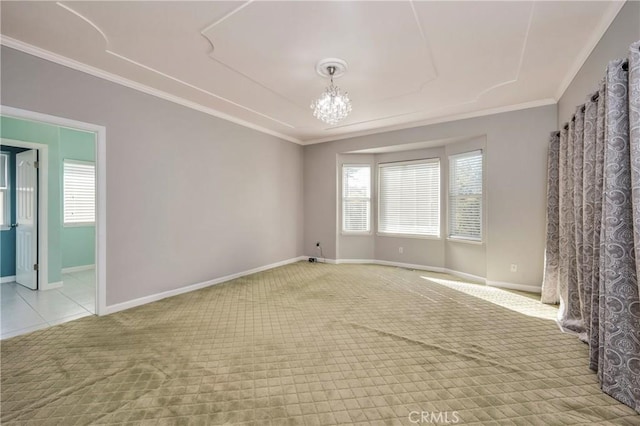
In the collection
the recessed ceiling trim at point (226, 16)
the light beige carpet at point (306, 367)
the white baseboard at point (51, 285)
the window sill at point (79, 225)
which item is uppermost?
the recessed ceiling trim at point (226, 16)

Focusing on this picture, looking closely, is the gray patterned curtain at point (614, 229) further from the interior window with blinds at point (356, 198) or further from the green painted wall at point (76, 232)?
the green painted wall at point (76, 232)

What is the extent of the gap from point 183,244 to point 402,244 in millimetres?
4073

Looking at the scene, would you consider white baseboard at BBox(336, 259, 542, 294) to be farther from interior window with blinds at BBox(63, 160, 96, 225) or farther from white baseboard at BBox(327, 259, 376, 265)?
interior window with blinds at BBox(63, 160, 96, 225)

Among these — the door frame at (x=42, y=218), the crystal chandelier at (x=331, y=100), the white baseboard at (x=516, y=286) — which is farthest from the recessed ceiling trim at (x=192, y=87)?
the white baseboard at (x=516, y=286)

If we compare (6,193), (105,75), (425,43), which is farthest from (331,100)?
(6,193)

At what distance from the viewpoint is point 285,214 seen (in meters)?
5.88

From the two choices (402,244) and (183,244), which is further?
(402,244)

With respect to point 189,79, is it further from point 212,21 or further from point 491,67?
point 491,67

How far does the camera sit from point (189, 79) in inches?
129

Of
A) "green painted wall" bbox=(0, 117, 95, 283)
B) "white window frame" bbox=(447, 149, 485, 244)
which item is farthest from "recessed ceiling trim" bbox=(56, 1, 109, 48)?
"white window frame" bbox=(447, 149, 485, 244)

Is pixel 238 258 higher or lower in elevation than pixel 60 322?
higher

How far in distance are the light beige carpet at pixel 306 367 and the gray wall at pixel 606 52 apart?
2.43 m

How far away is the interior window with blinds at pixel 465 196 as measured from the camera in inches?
185

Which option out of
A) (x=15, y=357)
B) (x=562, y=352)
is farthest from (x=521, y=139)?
(x=15, y=357)
